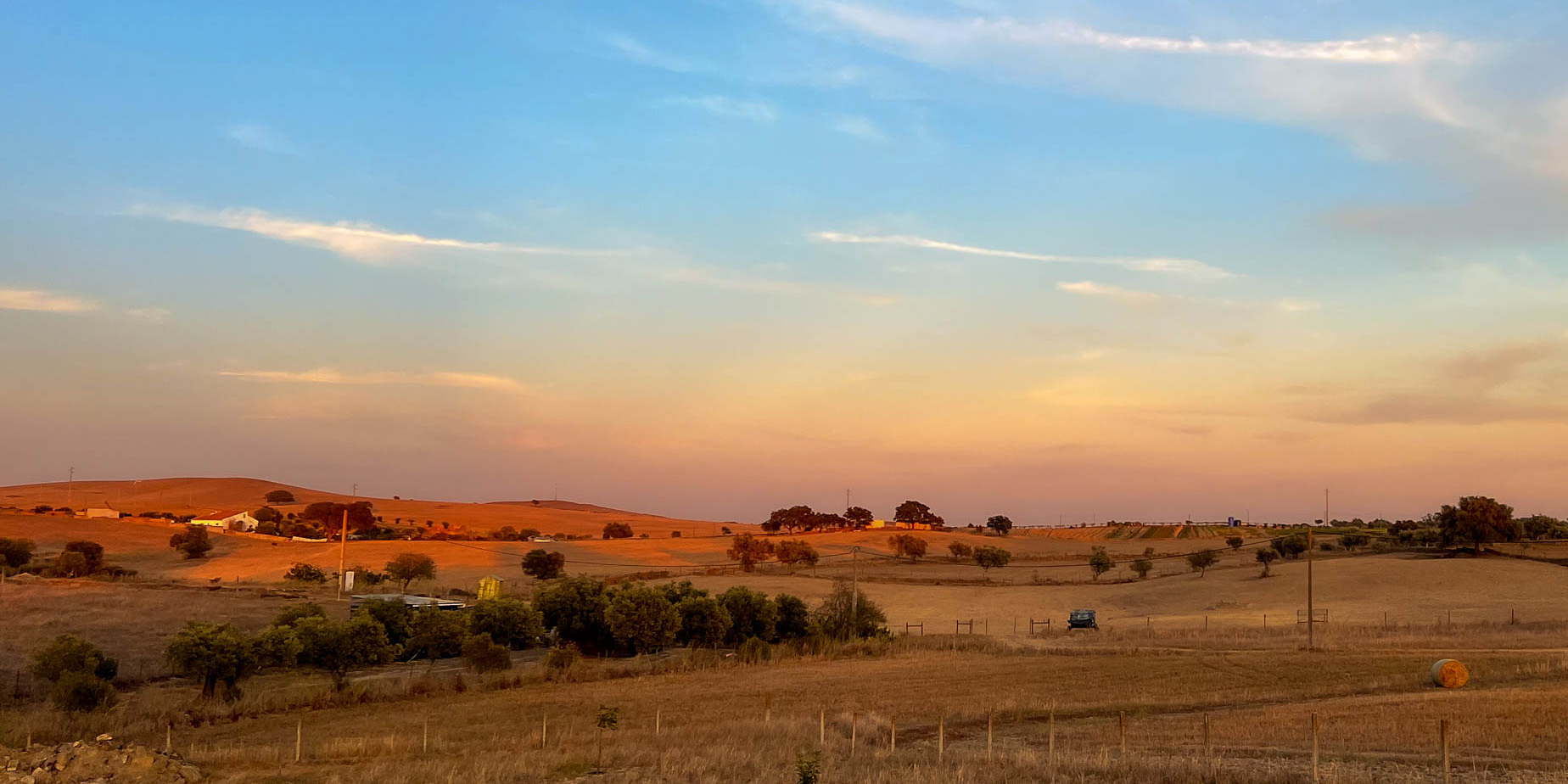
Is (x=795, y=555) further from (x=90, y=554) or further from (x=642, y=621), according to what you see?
(x=90, y=554)

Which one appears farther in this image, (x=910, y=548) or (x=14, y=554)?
(x=910, y=548)

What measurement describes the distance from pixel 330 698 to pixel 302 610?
453 inches

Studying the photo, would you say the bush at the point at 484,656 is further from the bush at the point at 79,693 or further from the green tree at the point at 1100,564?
the green tree at the point at 1100,564

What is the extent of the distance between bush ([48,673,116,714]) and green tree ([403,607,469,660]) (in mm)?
17208

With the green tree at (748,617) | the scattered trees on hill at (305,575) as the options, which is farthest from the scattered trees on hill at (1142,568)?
the scattered trees on hill at (305,575)

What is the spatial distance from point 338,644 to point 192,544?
283 feet

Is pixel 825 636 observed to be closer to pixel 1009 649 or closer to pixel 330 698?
pixel 1009 649

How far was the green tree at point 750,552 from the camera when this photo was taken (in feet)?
436

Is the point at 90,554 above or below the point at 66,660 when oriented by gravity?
below

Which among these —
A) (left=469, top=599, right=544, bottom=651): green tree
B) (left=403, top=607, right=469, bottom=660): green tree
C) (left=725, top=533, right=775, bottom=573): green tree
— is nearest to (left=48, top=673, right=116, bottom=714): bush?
(left=403, top=607, right=469, bottom=660): green tree

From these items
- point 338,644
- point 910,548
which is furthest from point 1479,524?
point 338,644

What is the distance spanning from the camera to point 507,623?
6362 centimetres

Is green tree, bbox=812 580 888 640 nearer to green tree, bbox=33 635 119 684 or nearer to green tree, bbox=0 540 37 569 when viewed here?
green tree, bbox=33 635 119 684

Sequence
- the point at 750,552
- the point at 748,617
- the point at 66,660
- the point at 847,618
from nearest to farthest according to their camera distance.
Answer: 1. the point at 66,660
2. the point at 748,617
3. the point at 847,618
4. the point at 750,552
